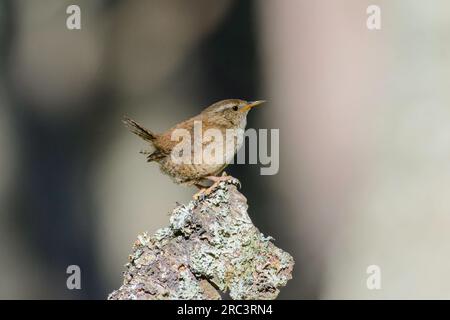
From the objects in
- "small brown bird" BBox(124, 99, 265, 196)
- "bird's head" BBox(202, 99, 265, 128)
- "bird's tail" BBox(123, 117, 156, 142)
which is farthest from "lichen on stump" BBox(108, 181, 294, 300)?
"bird's tail" BBox(123, 117, 156, 142)

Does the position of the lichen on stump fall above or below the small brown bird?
below

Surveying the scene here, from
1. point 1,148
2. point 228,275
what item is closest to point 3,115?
point 1,148

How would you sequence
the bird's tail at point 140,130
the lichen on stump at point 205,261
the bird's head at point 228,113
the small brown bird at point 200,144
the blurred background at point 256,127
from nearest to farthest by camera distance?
the lichen on stump at point 205,261 → the small brown bird at point 200,144 → the bird's head at point 228,113 → the bird's tail at point 140,130 → the blurred background at point 256,127

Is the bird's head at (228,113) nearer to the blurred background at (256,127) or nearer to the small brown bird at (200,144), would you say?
the small brown bird at (200,144)

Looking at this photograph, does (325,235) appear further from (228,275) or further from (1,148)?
(228,275)

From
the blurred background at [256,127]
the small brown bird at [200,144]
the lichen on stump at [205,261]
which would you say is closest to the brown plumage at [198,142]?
the small brown bird at [200,144]

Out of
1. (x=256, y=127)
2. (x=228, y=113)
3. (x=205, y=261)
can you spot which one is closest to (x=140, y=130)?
(x=228, y=113)

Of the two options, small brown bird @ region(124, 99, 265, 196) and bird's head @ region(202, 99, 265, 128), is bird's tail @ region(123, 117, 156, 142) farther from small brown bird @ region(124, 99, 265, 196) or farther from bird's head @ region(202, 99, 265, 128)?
bird's head @ region(202, 99, 265, 128)
